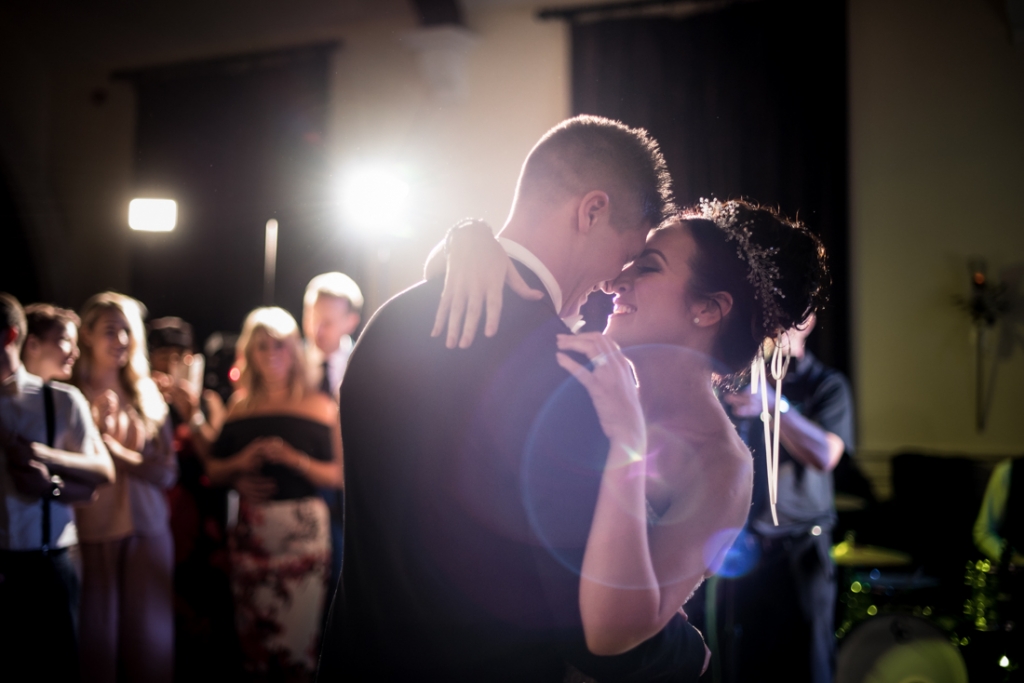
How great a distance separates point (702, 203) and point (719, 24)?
10.4 ft

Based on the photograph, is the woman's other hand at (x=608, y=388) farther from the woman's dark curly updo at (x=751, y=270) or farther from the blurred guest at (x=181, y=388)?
the blurred guest at (x=181, y=388)

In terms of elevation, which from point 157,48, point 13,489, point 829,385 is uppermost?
point 157,48

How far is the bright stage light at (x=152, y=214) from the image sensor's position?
7.54 feet

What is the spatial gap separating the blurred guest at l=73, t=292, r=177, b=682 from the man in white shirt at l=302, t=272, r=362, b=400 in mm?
764

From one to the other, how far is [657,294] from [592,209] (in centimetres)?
22

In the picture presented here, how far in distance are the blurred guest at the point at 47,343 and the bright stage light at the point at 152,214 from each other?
0.43 metres

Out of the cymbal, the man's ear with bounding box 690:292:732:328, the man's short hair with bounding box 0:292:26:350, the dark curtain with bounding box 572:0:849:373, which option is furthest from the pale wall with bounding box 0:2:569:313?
the cymbal

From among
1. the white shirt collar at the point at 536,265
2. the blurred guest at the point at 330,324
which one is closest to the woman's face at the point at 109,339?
the blurred guest at the point at 330,324

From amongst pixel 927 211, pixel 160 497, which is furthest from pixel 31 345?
pixel 927 211

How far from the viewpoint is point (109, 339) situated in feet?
8.99

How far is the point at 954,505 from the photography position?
4168 mm

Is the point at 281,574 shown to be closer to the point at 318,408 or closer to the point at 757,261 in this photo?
the point at 318,408

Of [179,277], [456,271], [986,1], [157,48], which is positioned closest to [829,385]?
[456,271]

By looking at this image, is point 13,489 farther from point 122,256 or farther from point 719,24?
point 719,24
